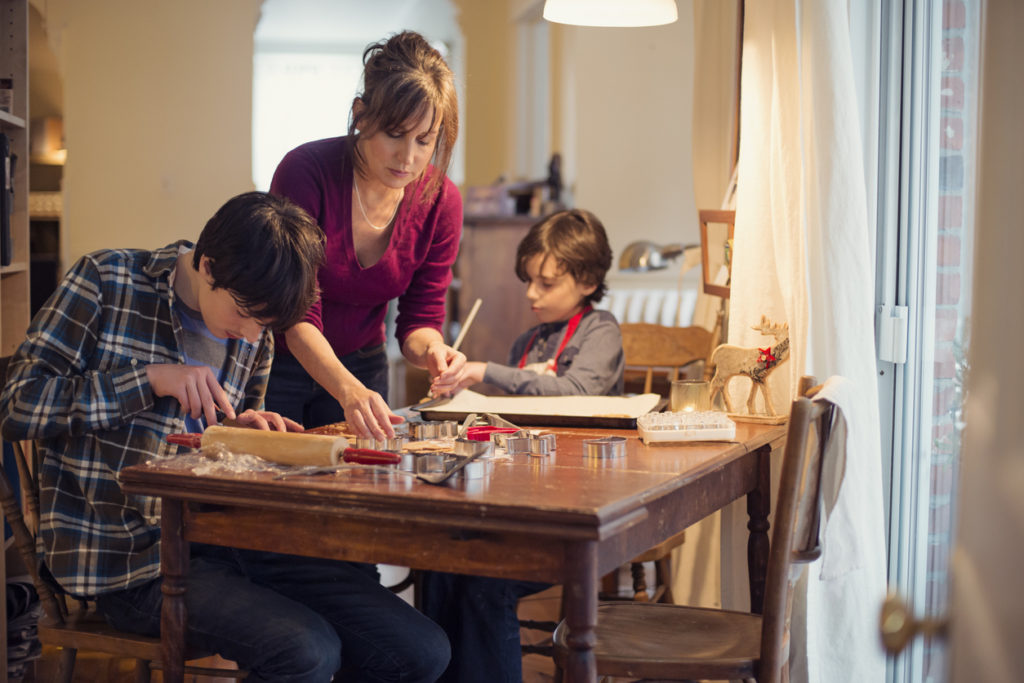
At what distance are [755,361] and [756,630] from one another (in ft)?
1.64

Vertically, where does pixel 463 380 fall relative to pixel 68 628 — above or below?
above

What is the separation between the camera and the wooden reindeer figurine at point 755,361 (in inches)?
74.5

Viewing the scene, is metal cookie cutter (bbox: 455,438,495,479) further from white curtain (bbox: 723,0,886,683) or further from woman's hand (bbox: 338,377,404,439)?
white curtain (bbox: 723,0,886,683)

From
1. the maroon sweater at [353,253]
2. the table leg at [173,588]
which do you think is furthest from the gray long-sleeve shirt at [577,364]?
the table leg at [173,588]

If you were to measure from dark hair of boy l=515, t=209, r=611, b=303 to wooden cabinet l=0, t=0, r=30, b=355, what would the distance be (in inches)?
49.7

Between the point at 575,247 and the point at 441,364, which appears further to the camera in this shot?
the point at 575,247

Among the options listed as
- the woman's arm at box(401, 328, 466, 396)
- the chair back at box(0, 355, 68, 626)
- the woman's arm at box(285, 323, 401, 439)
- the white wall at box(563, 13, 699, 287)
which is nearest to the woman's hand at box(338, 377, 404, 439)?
the woman's arm at box(285, 323, 401, 439)

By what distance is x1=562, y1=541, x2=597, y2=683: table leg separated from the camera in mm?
1180

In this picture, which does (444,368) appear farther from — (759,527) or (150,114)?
(150,114)

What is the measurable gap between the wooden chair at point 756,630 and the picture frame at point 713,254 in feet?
2.79

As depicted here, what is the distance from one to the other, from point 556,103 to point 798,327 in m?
4.12

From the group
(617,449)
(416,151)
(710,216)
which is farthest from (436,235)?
(617,449)

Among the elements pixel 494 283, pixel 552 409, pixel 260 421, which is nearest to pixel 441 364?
pixel 552 409

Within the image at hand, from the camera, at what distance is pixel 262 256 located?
4.90ft
